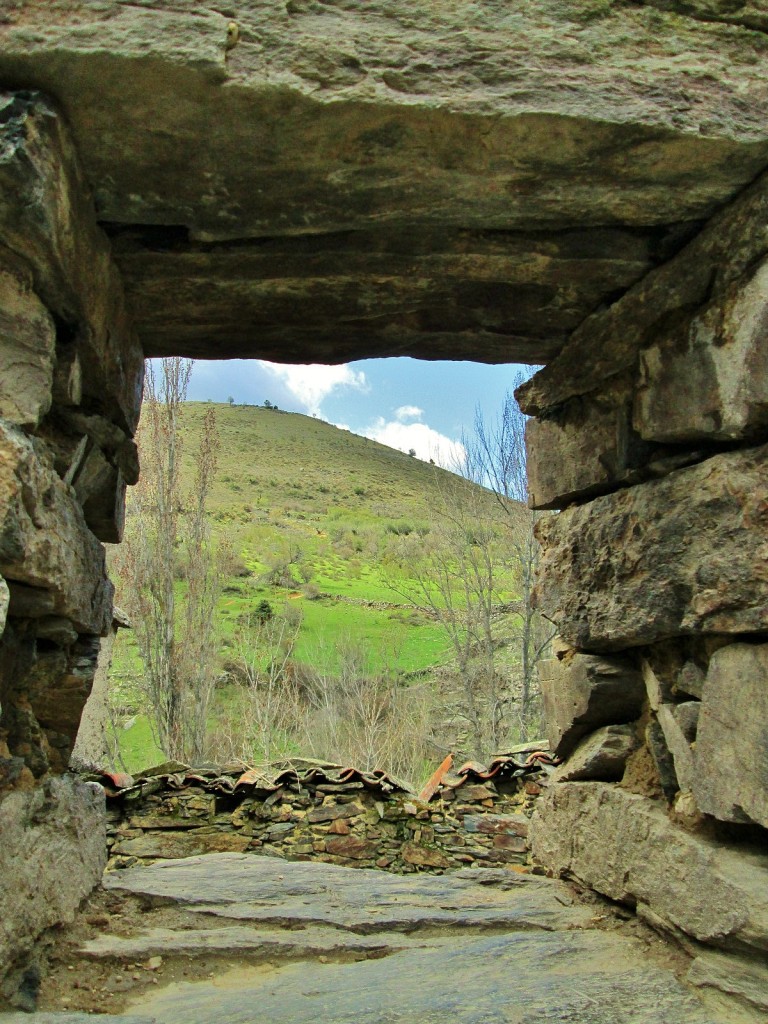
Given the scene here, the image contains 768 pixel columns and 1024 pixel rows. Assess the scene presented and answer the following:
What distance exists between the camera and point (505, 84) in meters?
2.10

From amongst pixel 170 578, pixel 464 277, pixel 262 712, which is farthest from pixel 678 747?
pixel 262 712

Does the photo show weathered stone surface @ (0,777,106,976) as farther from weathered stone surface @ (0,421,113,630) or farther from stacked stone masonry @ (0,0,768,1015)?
weathered stone surface @ (0,421,113,630)

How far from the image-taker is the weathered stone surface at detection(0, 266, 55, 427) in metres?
2.09

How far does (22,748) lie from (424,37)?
240cm

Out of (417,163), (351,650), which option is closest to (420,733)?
(351,650)

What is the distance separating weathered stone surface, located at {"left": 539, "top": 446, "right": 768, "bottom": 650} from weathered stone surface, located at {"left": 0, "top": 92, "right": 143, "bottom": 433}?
6.21 feet

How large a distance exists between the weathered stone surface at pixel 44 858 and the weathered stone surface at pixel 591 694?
1874mm

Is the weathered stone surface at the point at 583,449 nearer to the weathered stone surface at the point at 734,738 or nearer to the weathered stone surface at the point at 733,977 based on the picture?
the weathered stone surface at the point at 734,738

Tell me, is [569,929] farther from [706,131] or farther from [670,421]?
[706,131]

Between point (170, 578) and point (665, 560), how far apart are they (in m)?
10.4

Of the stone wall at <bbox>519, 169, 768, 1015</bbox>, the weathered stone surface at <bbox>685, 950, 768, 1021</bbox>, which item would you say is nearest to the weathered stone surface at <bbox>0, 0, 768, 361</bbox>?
the stone wall at <bbox>519, 169, 768, 1015</bbox>

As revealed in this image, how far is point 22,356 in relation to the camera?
2.13 metres

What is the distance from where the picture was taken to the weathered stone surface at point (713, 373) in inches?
89.0

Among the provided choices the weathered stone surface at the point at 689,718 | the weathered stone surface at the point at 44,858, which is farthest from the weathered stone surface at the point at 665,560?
the weathered stone surface at the point at 44,858
